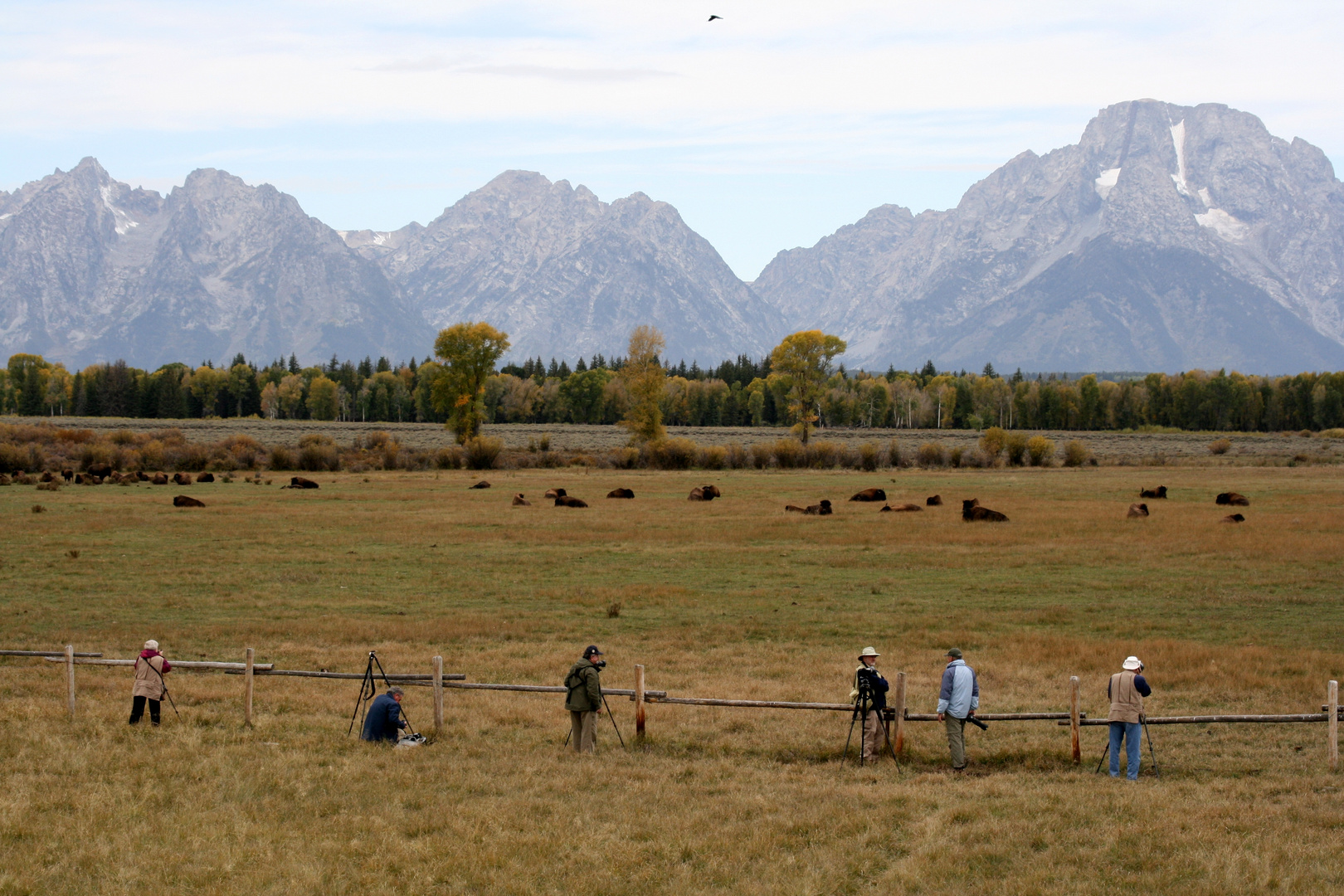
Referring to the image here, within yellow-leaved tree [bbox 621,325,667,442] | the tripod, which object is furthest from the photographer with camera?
yellow-leaved tree [bbox 621,325,667,442]

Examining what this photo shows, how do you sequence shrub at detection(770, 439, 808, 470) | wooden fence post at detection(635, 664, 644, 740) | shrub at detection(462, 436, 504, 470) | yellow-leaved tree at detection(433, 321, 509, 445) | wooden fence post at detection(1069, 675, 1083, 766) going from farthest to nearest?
yellow-leaved tree at detection(433, 321, 509, 445), shrub at detection(770, 439, 808, 470), shrub at detection(462, 436, 504, 470), wooden fence post at detection(635, 664, 644, 740), wooden fence post at detection(1069, 675, 1083, 766)

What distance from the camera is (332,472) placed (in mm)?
89500

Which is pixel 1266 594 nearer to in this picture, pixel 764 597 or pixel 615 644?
pixel 764 597

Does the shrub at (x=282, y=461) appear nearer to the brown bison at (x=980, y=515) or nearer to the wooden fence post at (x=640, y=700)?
the brown bison at (x=980, y=515)

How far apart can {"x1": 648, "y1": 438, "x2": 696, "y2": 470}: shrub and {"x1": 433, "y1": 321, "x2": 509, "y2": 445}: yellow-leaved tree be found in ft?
63.8

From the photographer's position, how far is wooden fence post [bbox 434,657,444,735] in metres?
17.0

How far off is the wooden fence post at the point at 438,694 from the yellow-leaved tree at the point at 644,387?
8474 centimetres

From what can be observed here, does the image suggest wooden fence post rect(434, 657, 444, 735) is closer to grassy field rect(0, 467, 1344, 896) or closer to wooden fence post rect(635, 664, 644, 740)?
grassy field rect(0, 467, 1344, 896)

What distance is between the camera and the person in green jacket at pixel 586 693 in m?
16.1

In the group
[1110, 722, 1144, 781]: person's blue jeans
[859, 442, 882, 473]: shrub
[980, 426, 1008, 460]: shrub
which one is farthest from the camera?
[980, 426, 1008, 460]: shrub

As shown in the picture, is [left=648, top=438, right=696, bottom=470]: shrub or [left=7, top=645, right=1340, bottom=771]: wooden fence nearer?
[left=7, top=645, right=1340, bottom=771]: wooden fence

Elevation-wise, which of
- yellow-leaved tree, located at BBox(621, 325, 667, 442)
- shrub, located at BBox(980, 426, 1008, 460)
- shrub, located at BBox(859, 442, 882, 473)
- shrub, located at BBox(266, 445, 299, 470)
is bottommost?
shrub, located at BBox(266, 445, 299, 470)

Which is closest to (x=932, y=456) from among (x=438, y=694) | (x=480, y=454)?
(x=480, y=454)

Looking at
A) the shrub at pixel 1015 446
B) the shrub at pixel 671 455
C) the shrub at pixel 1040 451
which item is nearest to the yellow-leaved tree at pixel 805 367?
the shrub at pixel 671 455
